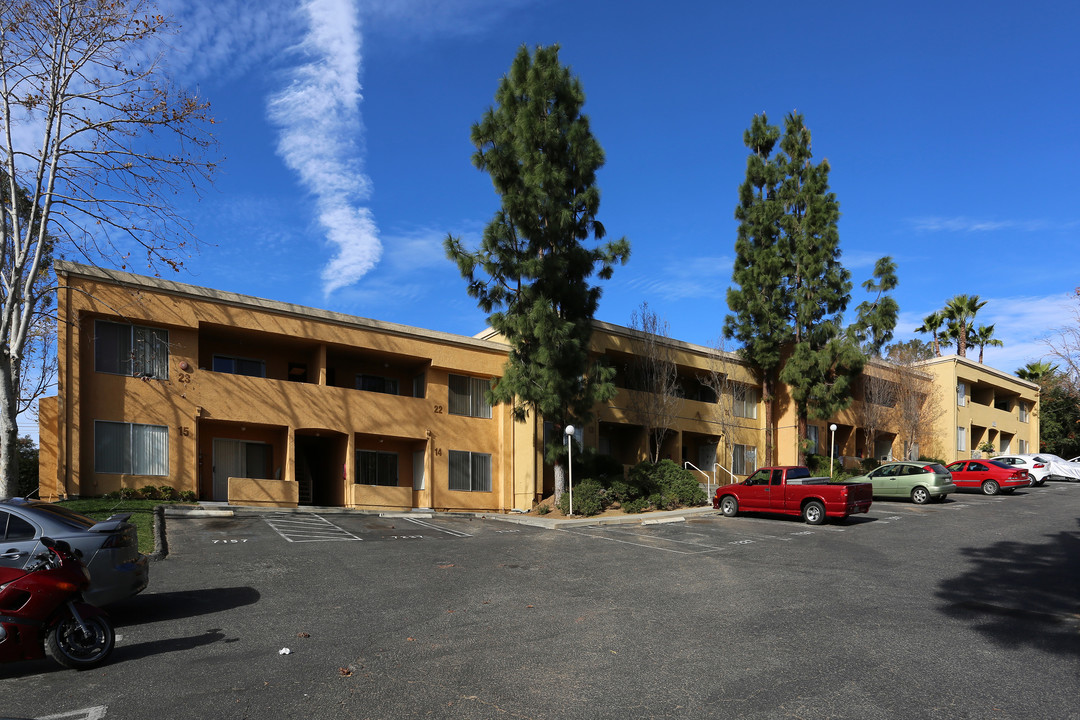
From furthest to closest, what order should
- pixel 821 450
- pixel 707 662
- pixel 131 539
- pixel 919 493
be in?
pixel 821 450, pixel 919 493, pixel 131 539, pixel 707 662

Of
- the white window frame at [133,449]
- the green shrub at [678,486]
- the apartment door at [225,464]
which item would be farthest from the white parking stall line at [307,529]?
the green shrub at [678,486]

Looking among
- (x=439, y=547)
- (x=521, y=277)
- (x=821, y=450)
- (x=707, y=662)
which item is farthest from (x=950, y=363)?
(x=707, y=662)

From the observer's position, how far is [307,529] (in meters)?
18.6

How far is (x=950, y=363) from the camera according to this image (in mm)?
44156

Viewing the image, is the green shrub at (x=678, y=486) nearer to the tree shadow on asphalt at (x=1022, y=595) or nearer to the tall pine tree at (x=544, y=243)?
the tall pine tree at (x=544, y=243)

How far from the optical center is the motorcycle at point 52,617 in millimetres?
7047

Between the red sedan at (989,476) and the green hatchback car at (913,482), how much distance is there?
164 inches

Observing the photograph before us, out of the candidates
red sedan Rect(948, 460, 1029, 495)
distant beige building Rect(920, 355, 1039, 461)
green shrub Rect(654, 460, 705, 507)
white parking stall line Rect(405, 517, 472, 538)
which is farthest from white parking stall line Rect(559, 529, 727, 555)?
distant beige building Rect(920, 355, 1039, 461)

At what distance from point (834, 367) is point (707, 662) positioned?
29527 millimetres

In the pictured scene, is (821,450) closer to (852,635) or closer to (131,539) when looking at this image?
(852,635)

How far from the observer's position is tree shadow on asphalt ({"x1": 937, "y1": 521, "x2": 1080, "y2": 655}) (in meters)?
8.59

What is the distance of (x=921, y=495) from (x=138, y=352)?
2753cm

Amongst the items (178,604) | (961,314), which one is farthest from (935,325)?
(178,604)

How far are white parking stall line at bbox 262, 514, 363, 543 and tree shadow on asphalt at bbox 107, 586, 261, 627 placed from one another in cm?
525
